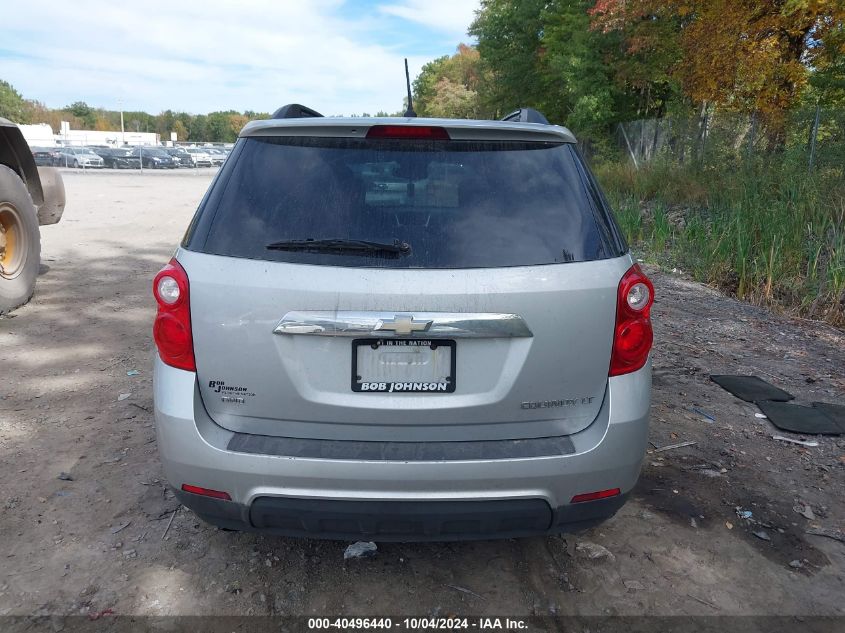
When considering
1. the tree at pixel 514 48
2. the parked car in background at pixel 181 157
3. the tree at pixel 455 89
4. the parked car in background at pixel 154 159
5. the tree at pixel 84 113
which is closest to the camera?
the tree at pixel 514 48

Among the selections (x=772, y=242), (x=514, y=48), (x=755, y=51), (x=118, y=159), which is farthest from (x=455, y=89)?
(x=772, y=242)

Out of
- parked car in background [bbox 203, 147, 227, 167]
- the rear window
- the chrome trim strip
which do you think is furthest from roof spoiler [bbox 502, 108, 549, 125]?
parked car in background [bbox 203, 147, 227, 167]

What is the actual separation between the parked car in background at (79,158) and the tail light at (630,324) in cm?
4597

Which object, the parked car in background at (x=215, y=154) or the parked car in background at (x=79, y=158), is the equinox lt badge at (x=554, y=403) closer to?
the parked car in background at (x=79, y=158)

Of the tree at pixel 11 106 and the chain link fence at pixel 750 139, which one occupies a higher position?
the tree at pixel 11 106

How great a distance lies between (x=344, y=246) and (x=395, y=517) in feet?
3.18

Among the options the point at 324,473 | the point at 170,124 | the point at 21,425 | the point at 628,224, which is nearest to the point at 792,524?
the point at 324,473

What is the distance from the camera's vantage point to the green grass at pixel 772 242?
7.22 meters

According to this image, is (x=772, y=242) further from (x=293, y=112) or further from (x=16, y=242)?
(x=16, y=242)

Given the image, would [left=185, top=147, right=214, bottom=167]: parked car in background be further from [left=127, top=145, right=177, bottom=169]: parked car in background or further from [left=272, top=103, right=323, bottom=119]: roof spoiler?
[left=272, top=103, right=323, bottom=119]: roof spoiler

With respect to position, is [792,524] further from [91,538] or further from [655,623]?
[91,538]

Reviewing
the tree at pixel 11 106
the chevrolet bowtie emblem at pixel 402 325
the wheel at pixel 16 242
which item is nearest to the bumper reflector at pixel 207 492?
the chevrolet bowtie emblem at pixel 402 325

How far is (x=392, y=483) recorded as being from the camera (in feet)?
7.52

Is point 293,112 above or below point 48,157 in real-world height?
below
